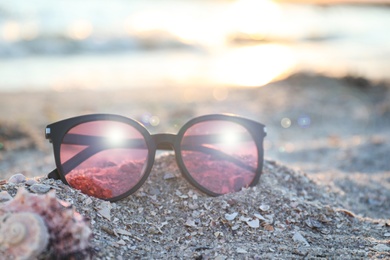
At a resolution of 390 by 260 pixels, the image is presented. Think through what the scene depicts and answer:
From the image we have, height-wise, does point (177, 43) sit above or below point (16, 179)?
above

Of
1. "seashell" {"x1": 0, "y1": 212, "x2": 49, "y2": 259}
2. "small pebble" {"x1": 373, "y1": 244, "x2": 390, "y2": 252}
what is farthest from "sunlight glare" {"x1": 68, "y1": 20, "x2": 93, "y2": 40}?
"seashell" {"x1": 0, "y1": 212, "x2": 49, "y2": 259}

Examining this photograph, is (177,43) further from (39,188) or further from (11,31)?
(39,188)

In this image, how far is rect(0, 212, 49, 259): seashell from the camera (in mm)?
1654

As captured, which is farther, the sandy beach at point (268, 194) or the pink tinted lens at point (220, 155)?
the pink tinted lens at point (220, 155)

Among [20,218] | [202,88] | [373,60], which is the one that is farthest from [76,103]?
[373,60]

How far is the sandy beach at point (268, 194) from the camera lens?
7.50ft

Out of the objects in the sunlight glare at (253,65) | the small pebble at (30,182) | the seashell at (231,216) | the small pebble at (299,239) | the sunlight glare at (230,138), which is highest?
the sunlight glare at (253,65)

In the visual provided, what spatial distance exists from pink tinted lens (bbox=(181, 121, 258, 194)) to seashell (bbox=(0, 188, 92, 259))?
42.8 inches

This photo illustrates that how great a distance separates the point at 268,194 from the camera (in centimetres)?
278

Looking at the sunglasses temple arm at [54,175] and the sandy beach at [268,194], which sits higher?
the sunglasses temple arm at [54,175]

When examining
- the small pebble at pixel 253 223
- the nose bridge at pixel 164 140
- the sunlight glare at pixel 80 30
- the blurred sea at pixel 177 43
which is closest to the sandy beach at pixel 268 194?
the small pebble at pixel 253 223

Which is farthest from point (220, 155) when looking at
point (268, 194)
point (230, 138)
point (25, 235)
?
point (25, 235)

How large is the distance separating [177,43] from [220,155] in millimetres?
14372

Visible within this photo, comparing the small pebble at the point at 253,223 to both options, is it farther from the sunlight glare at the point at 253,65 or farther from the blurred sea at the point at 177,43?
the sunlight glare at the point at 253,65
